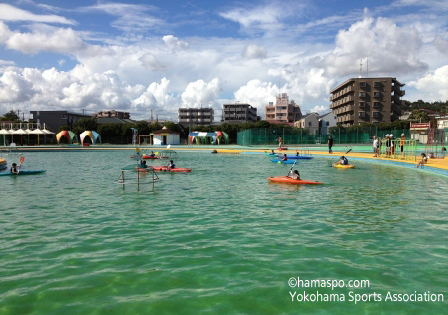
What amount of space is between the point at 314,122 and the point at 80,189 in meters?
106

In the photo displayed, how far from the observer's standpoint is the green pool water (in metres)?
6.36

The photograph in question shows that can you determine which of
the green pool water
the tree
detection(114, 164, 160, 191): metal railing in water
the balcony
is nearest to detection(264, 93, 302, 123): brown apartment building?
the balcony

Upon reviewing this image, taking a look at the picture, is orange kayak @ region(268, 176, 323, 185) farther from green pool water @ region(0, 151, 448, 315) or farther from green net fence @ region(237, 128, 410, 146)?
green net fence @ region(237, 128, 410, 146)

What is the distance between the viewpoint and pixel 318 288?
22.4 feet

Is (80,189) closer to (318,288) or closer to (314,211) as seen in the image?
(314,211)

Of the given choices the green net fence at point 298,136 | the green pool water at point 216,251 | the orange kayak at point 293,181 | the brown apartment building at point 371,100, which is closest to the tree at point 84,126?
the green net fence at point 298,136

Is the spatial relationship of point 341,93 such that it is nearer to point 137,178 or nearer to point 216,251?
point 137,178

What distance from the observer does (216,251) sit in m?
8.82

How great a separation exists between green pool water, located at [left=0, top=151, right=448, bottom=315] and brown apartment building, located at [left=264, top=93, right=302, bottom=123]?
135681mm

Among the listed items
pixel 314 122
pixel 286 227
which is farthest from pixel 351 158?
pixel 314 122

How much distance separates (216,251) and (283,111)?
144968 mm

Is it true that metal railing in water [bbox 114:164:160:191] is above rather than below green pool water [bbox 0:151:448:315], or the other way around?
above

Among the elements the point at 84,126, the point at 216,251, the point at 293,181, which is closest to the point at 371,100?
the point at 84,126

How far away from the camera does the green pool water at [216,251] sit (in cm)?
636
